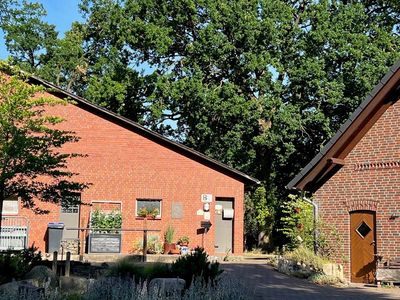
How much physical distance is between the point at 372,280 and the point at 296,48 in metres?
17.8

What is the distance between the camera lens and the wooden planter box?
22.8m

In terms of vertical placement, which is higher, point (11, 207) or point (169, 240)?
point (11, 207)

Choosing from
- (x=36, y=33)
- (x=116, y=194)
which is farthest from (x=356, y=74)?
(x=36, y=33)

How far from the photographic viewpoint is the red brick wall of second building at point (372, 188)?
16891mm

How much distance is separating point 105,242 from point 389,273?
11449 mm

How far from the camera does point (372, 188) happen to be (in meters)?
17.4

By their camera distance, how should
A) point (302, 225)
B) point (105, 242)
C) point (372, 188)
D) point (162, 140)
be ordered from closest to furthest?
point (372, 188), point (302, 225), point (105, 242), point (162, 140)

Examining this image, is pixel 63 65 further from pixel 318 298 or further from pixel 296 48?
pixel 318 298

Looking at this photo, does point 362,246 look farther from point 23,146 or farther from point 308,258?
point 23,146

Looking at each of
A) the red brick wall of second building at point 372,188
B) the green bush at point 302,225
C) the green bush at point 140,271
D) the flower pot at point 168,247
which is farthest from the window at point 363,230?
the flower pot at point 168,247

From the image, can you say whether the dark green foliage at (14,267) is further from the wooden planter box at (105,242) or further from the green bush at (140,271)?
the wooden planter box at (105,242)

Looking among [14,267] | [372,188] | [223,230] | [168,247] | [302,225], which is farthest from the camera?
[223,230]

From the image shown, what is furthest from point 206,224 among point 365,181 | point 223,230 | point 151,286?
point 151,286

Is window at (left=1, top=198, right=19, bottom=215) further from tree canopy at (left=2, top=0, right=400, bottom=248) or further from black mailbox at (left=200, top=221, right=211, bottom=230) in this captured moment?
tree canopy at (left=2, top=0, right=400, bottom=248)
